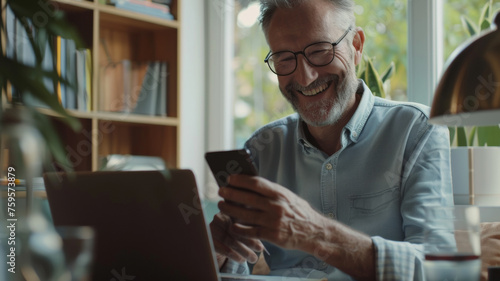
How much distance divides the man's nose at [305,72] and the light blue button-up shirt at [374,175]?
16 centimetres

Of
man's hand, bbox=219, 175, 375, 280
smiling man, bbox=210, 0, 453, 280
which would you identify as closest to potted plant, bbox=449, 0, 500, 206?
smiling man, bbox=210, 0, 453, 280

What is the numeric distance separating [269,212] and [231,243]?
225 mm

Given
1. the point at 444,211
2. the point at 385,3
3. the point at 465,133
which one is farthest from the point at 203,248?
the point at 385,3

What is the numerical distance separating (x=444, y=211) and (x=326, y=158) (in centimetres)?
95

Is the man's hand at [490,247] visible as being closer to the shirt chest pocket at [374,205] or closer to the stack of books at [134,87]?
the shirt chest pocket at [374,205]

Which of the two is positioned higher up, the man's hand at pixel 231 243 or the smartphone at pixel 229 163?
the smartphone at pixel 229 163

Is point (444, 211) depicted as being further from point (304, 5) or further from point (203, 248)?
point (304, 5)

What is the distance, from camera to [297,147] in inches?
72.0

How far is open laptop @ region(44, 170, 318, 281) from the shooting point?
3.29 feet

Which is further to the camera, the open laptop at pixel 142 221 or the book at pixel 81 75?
the book at pixel 81 75

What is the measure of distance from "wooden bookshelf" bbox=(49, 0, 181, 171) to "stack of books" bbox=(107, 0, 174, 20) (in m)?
0.03

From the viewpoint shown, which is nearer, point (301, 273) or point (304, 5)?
point (301, 273)

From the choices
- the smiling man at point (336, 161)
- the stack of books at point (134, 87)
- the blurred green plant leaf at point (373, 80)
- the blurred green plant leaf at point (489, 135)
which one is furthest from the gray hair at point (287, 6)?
the stack of books at point (134, 87)

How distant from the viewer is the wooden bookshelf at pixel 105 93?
250 centimetres
